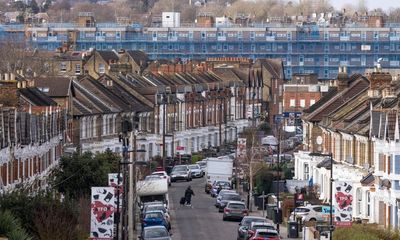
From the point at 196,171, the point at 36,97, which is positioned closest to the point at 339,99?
the point at 36,97

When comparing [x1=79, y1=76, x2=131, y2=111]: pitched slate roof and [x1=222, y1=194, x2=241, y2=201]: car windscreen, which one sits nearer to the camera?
[x1=222, y1=194, x2=241, y2=201]: car windscreen

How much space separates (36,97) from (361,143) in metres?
14.7

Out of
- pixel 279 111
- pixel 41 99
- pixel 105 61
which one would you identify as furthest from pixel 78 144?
pixel 279 111

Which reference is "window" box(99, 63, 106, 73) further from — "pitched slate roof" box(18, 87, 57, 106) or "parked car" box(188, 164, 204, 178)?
"pitched slate roof" box(18, 87, 57, 106)

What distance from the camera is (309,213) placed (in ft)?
202

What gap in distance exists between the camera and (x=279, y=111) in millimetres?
147250

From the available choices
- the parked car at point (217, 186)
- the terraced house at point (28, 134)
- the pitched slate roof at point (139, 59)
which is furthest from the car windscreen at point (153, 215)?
the pitched slate roof at point (139, 59)

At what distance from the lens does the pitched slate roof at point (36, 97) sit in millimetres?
70000

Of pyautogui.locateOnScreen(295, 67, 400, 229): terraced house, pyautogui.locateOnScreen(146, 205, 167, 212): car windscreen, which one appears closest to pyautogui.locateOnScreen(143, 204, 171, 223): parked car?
pyautogui.locateOnScreen(146, 205, 167, 212): car windscreen

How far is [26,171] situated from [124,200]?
7.93 m

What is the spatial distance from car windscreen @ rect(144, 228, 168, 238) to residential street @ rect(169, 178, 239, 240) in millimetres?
6025

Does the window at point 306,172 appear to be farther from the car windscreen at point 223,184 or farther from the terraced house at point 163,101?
the terraced house at point 163,101

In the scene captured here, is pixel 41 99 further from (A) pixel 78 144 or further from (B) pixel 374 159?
(B) pixel 374 159

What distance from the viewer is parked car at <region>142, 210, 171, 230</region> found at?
190 ft
